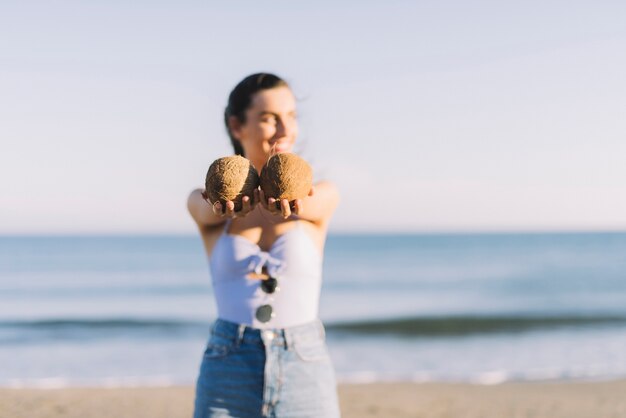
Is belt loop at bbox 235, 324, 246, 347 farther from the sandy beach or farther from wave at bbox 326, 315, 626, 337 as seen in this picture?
wave at bbox 326, 315, 626, 337

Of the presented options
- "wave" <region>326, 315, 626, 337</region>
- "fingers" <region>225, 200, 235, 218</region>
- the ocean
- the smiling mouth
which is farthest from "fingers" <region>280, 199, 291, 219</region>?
"wave" <region>326, 315, 626, 337</region>

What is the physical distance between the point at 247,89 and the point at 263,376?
1.01 meters

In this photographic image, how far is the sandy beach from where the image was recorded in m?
8.58

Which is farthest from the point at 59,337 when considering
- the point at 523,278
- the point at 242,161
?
the point at 523,278

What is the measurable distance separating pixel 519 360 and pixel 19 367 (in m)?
7.74

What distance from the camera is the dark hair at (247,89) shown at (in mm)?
2912

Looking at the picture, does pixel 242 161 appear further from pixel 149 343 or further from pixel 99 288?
pixel 99 288

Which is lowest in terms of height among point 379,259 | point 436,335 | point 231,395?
point 231,395

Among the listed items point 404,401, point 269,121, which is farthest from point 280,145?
point 404,401

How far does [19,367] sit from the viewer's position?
41.2ft

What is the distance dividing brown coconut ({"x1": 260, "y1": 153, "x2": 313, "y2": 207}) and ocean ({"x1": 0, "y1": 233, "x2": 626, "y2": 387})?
29.2ft

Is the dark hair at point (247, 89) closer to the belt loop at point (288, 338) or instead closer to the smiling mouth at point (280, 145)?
the smiling mouth at point (280, 145)

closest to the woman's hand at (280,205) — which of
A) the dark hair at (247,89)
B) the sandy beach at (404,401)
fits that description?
the dark hair at (247,89)

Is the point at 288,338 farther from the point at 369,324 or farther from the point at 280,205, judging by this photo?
the point at 369,324
